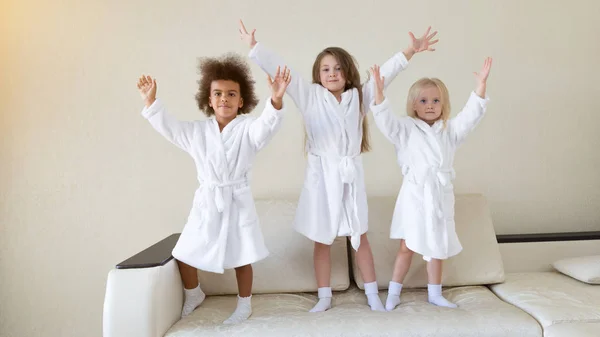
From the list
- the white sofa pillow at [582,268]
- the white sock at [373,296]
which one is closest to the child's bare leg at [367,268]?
the white sock at [373,296]

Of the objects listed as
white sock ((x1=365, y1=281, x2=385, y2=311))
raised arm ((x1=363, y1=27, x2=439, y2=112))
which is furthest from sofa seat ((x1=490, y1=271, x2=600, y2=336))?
raised arm ((x1=363, y1=27, x2=439, y2=112))

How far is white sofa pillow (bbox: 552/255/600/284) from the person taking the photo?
2291 mm

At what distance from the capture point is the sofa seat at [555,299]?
5.98 ft

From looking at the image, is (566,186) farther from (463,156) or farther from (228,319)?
(228,319)

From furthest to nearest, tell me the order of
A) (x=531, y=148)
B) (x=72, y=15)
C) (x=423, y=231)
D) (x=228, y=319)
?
(x=531, y=148)
(x=72, y=15)
(x=423, y=231)
(x=228, y=319)

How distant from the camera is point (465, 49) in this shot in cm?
290

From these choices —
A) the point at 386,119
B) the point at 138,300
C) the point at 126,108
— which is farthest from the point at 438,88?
the point at 126,108

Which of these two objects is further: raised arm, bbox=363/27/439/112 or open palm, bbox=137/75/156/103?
raised arm, bbox=363/27/439/112

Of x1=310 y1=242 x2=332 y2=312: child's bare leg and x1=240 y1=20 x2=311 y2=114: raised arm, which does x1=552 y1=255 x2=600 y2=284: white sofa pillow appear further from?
x1=240 y1=20 x2=311 y2=114: raised arm

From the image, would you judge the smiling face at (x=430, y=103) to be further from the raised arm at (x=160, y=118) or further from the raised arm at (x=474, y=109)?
the raised arm at (x=160, y=118)

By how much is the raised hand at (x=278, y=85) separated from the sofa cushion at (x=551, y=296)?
4.43 feet

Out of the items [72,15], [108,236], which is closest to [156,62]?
[72,15]

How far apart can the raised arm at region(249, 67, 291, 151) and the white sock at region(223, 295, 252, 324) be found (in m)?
0.70

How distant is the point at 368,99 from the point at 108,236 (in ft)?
5.62
